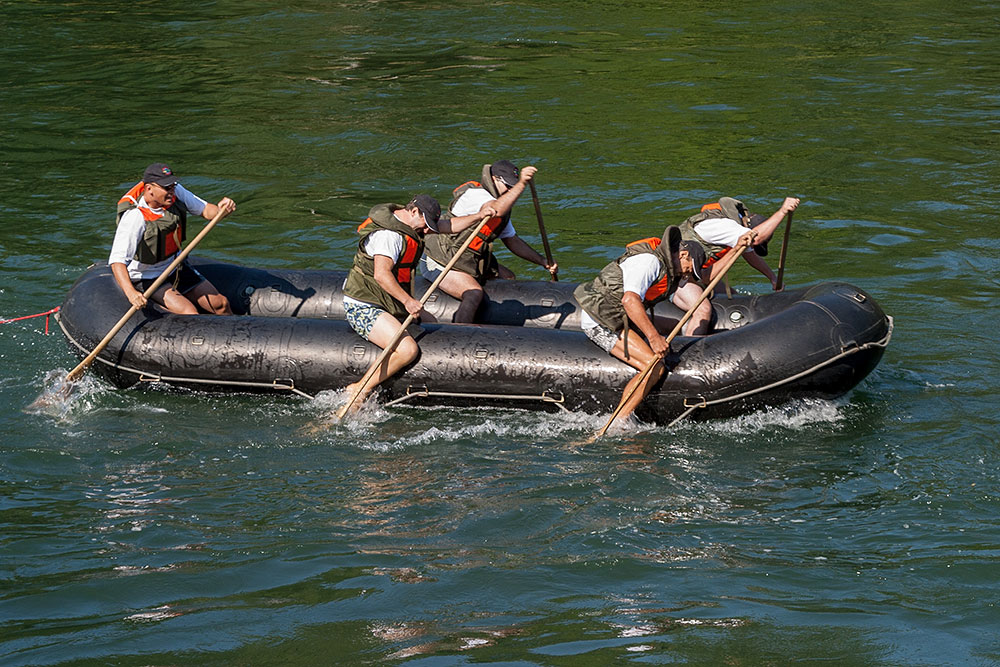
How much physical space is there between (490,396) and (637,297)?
148 centimetres

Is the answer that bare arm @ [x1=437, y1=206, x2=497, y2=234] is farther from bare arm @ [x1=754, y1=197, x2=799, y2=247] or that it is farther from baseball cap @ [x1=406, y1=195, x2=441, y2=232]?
bare arm @ [x1=754, y1=197, x2=799, y2=247]

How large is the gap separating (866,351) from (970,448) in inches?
41.3

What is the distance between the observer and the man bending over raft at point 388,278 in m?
9.96

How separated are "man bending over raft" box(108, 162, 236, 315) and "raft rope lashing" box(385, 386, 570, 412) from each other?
209 centimetres

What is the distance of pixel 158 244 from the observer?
10.5 meters

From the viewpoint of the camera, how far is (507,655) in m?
6.84

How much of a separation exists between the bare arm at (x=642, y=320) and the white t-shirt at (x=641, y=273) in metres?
0.07

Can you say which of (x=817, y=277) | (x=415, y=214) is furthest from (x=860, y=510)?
(x=817, y=277)

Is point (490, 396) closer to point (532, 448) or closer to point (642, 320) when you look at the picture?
point (532, 448)

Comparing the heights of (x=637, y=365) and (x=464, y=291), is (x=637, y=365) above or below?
below

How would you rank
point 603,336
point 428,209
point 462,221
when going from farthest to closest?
point 462,221 < point 428,209 < point 603,336

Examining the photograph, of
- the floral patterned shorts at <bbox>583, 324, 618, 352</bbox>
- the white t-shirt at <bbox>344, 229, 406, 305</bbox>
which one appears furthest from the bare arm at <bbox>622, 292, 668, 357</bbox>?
the white t-shirt at <bbox>344, 229, 406, 305</bbox>

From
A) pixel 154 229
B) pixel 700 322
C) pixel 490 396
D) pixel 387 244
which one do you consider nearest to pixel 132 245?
pixel 154 229

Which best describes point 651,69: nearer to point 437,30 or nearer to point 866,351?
point 437,30
